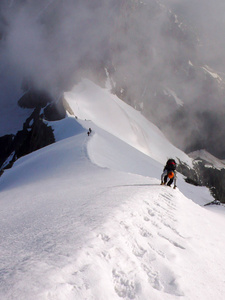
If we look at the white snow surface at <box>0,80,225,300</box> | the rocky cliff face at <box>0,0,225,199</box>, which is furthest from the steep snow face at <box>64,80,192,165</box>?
the white snow surface at <box>0,80,225,300</box>

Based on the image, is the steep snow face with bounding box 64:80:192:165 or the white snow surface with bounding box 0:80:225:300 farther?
the steep snow face with bounding box 64:80:192:165

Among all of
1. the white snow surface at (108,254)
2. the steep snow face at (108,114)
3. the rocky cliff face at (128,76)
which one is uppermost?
the rocky cliff face at (128,76)

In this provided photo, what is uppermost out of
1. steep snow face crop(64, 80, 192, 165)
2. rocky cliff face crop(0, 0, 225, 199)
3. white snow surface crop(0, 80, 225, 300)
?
rocky cliff face crop(0, 0, 225, 199)

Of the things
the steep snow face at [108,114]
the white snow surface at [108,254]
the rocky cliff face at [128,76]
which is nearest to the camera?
the white snow surface at [108,254]

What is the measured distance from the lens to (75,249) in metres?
3.72

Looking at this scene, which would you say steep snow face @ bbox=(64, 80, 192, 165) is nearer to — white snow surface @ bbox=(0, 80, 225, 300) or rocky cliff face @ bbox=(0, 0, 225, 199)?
rocky cliff face @ bbox=(0, 0, 225, 199)

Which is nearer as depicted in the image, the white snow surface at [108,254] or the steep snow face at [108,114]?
the white snow surface at [108,254]

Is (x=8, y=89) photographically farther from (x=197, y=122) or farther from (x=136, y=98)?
(x=197, y=122)

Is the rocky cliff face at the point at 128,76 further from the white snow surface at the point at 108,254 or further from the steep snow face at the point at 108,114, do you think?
the white snow surface at the point at 108,254

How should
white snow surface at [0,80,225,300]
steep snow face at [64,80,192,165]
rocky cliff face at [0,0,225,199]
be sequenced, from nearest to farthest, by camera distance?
1. white snow surface at [0,80,225,300]
2. steep snow face at [64,80,192,165]
3. rocky cliff face at [0,0,225,199]

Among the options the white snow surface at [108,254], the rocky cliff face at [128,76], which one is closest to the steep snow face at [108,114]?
the rocky cliff face at [128,76]

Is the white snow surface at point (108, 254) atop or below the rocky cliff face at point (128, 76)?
below

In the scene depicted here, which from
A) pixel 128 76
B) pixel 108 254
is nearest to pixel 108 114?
pixel 128 76

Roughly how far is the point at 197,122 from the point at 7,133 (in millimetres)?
142531
